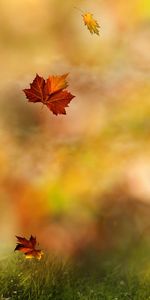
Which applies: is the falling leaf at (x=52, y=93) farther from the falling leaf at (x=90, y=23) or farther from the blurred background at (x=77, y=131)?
the falling leaf at (x=90, y=23)

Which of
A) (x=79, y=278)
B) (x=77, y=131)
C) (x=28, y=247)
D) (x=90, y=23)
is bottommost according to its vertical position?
(x=79, y=278)

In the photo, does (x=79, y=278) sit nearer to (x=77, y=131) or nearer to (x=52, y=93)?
(x=77, y=131)

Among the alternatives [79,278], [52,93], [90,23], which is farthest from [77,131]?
[79,278]

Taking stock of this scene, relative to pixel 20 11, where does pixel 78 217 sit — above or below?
below

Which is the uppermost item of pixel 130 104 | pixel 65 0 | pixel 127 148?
pixel 65 0

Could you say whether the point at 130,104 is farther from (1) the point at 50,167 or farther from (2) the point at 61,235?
(2) the point at 61,235

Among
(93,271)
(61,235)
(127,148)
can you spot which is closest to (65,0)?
(127,148)

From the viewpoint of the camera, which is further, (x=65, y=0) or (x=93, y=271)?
(x=65, y=0)
